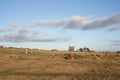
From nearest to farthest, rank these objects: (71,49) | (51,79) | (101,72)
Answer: (51,79)
(101,72)
(71,49)

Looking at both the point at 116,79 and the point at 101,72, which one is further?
the point at 101,72

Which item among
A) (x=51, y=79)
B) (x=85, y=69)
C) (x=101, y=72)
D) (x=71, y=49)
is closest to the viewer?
(x=51, y=79)

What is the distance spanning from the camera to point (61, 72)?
2956 centimetres

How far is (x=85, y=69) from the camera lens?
103 ft

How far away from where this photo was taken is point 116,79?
74.9 ft

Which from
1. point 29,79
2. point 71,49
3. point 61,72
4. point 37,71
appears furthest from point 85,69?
point 71,49

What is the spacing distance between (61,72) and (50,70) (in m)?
1.65

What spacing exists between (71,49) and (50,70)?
8642 centimetres

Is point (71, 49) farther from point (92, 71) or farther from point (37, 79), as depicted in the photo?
point (37, 79)

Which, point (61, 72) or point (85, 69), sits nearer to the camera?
point (61, 72)

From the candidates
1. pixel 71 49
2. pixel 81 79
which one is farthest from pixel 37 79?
pixel 71 49

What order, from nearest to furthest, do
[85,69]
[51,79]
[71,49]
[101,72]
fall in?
[51,79]
[101,72]
[85,69]
[71,49]

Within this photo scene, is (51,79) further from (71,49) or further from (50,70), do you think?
(71,49)

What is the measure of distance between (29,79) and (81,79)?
4988 mm
